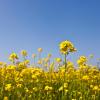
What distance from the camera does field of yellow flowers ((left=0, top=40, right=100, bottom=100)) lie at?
7.52 metres

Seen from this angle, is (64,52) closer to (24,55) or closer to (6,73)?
(6,73)

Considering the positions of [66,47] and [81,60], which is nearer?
[66,47]

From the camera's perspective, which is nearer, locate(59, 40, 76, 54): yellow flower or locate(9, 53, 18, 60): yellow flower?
locate(59, 40, 76, 54): yellow flower

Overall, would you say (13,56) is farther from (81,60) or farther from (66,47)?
(66,47)

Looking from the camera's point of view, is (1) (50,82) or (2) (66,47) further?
(1) (50,82)

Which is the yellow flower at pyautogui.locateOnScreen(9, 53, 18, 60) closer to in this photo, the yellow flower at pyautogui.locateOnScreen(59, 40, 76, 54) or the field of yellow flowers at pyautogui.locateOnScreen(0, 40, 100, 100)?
the field of yellow flowers at pyautogui.locateOnScreen(0, 40, 100, 100)

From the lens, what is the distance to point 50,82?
944cm

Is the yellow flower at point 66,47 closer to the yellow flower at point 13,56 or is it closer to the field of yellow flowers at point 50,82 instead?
the field of yellow flowers at point 50,82

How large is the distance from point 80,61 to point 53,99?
72.1 inches

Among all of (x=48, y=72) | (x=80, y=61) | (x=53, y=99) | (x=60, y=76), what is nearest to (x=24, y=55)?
(x=48, y=72)

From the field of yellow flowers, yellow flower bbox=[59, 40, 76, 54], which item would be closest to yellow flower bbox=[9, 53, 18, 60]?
the field of yellow flowers

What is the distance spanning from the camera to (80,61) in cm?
929

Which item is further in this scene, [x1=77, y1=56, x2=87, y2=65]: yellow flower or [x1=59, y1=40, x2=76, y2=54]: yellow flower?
[x1=77, y1=56, x2=87, y2=65]: yellow flower

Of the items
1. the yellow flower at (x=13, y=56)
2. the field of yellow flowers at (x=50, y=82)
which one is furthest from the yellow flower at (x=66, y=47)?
the yellow flower at (x=13, y=56)
